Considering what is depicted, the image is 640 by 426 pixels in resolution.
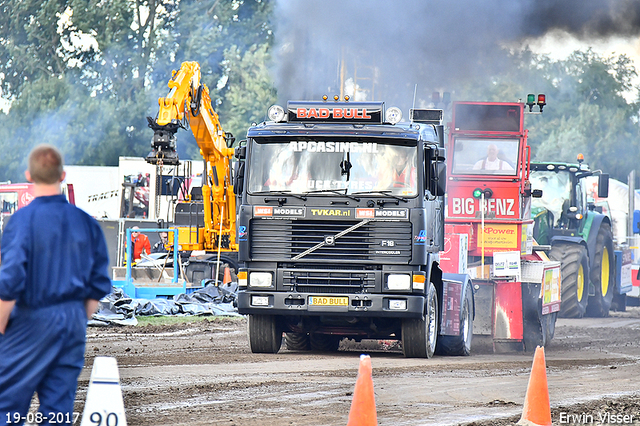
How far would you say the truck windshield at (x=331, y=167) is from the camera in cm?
1207

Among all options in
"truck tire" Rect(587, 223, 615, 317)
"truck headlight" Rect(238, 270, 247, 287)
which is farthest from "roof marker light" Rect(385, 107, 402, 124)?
"truck tire" Rect(587, 223, 615, 317)

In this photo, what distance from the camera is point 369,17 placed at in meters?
24.0

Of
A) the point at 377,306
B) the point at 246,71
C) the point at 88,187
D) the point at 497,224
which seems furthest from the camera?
the point at 246,71

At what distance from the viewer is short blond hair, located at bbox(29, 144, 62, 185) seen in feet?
16.3

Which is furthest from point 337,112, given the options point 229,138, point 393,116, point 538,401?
point 229,138

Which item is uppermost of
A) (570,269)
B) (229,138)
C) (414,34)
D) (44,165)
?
(414,34)

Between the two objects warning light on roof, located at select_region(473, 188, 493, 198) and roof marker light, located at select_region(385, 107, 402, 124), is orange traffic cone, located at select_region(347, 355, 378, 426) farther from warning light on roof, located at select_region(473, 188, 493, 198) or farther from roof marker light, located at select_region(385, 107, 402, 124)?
warning light on roof, located at select_region(473, 188, 493, 198)

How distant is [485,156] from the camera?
55.2ft

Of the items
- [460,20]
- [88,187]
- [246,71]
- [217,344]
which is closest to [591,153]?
[246,71]

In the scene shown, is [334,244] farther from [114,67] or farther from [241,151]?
[114,67]

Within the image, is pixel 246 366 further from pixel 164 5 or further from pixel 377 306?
pixel 164 5

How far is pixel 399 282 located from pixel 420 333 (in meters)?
0.86

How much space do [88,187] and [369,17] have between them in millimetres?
16927

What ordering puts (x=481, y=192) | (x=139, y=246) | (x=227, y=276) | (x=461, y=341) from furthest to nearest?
(x=139, y=246), (x=227, y=276), (x=481, y=192), (x=461, y=341)
